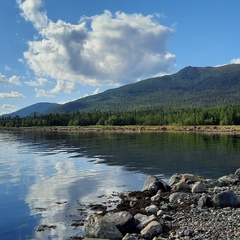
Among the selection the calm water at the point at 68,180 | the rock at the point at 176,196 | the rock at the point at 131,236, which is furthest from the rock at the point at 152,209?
the calm water at the point at 68,180

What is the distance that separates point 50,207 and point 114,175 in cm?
1762

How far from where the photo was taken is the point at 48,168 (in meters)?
54.1

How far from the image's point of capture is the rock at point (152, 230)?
21141mm

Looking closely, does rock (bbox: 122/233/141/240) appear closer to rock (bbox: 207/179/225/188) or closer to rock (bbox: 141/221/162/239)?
rock (bbox: 141/221/162/239)

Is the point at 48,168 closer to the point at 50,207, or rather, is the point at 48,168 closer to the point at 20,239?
the point at 50,207

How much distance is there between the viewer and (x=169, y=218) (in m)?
24.2

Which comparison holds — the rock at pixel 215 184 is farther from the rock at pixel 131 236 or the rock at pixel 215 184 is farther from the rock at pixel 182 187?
the rock at pixel 131 236

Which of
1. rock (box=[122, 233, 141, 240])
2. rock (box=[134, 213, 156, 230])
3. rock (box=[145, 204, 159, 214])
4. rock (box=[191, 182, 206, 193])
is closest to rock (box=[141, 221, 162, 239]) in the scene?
rock (box=[122, 233, 141, 240])

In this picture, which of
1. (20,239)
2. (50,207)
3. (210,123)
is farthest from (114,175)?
(210,123)

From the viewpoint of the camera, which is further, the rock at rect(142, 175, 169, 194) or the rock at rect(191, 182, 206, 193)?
the rock at rect(142, 175, 169, 194)

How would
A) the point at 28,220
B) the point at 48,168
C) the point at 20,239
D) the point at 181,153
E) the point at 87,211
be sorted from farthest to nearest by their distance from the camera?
the point at 181,153
the point at 48,168
the point at 87,211
the point at 28,220
the point at 20,239

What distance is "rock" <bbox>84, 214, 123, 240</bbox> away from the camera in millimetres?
20828

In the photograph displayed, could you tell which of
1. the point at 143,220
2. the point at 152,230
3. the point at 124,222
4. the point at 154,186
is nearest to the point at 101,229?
the point at 124,222

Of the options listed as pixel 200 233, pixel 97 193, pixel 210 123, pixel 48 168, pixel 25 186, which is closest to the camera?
pixel 200 233
